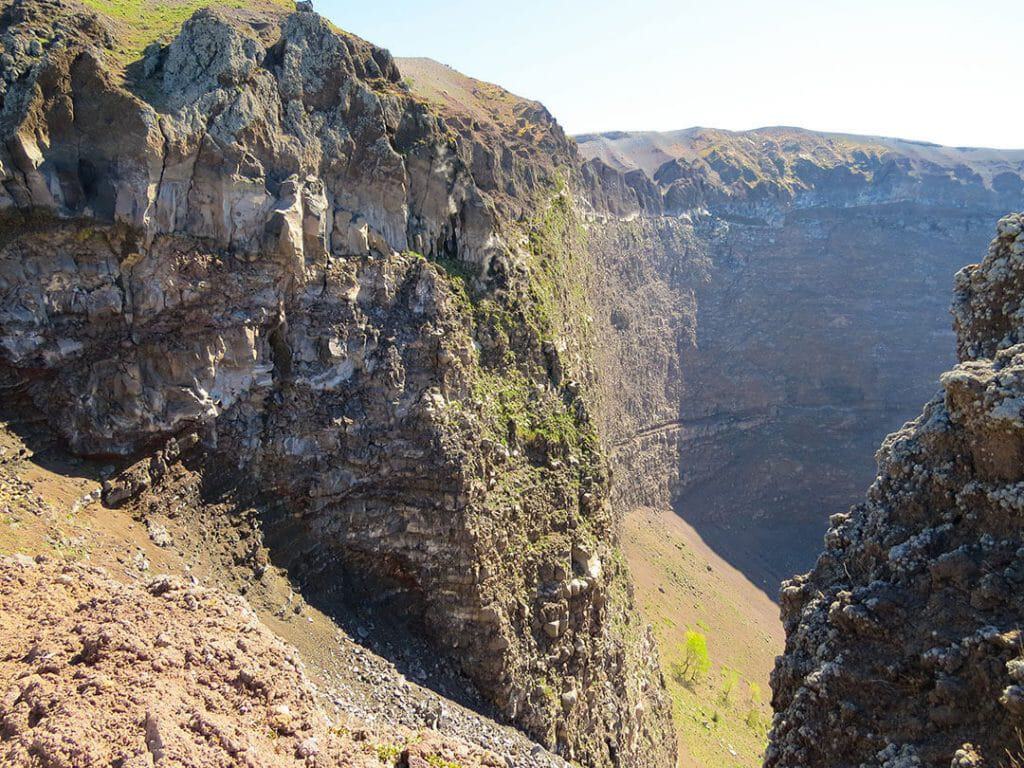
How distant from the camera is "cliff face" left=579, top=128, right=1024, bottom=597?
270ft

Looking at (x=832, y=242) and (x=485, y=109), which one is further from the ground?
(x=485, y=109)

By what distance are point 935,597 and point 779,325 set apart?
279ft

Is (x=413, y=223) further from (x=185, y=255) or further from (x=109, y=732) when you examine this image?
(x=109, y=732)

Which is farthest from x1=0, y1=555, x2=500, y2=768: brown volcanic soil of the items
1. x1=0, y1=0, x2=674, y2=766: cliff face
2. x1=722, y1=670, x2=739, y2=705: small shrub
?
x1=722, y1=670, x2=739, y2=705: small shrub

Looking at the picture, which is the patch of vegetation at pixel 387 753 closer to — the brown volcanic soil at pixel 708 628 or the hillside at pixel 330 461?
the hillside at pixel 330 461

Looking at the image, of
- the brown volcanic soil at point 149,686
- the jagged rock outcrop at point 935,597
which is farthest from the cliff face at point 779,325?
the brown volcanic soil at point 149,686

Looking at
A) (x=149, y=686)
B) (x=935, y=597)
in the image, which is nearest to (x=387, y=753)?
(x=149, y=686)

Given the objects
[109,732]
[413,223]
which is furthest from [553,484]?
[109,732]

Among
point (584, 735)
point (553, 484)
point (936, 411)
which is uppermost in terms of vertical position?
point (936, 411)

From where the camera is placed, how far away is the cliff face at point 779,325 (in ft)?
270

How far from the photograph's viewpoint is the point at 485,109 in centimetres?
6744

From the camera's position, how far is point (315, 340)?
28.9m

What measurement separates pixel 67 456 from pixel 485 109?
53.8 m

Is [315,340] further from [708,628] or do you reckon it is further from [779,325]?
[779,325]
